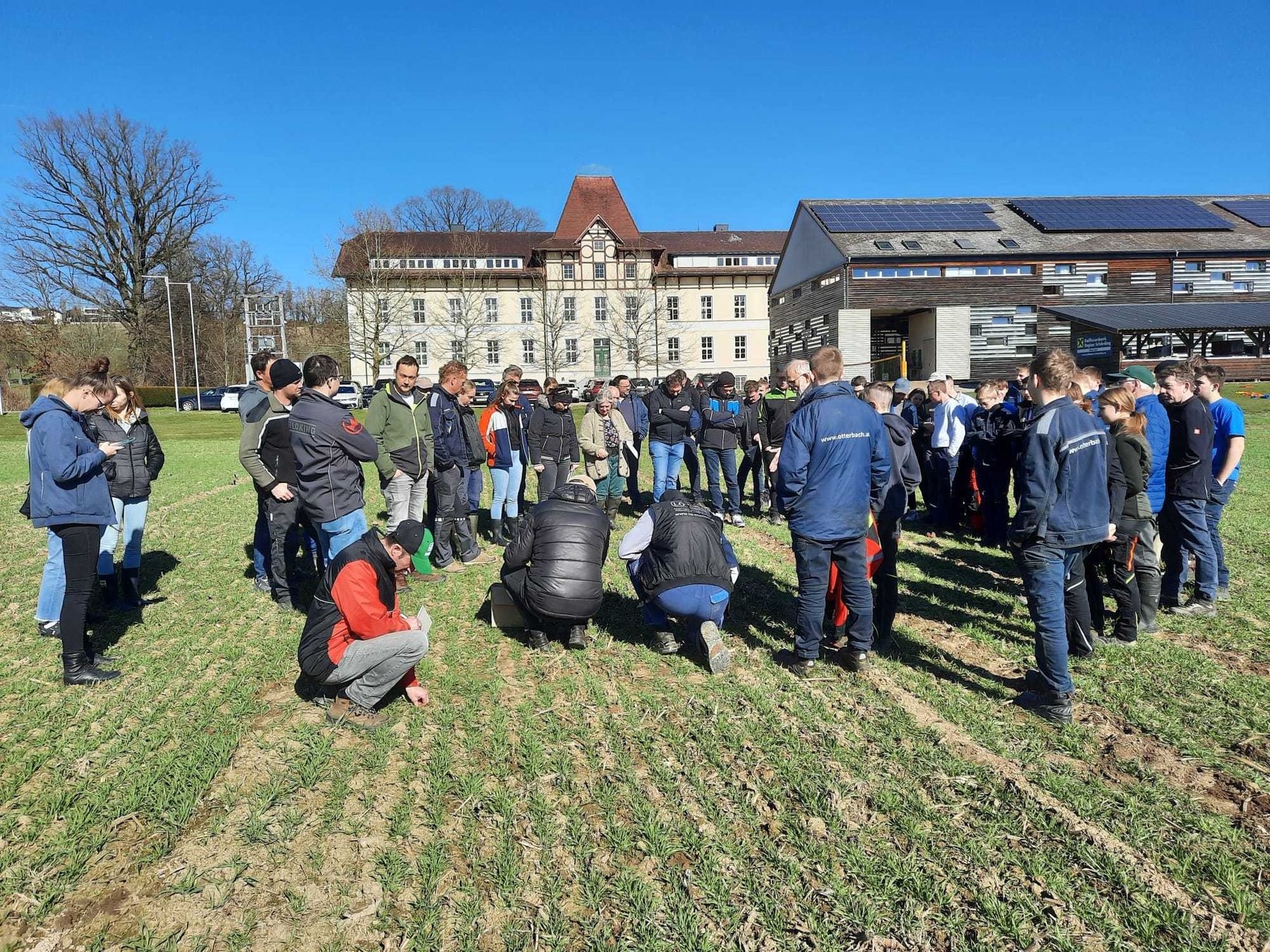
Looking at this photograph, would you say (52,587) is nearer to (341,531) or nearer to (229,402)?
(341,531)

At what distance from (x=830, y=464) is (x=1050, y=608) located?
141 centimetres

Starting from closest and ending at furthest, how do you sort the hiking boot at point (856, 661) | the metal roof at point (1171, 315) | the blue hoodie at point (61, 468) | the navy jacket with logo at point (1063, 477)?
the navy jacket with logo at point (1063, 477) → the blue hoodie at point (61, 468) → the hiking boot at point (856, 661) → the metal roof at point (1171, 315)

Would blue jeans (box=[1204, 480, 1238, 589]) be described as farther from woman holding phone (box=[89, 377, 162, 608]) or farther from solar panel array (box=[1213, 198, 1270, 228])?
solar panel array (box=[1213, 198, 1270, 228])

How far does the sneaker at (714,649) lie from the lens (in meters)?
4.70

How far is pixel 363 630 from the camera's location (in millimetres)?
3922

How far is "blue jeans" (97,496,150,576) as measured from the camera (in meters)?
5.98

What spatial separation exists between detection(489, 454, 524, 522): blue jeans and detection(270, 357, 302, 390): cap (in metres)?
2.88

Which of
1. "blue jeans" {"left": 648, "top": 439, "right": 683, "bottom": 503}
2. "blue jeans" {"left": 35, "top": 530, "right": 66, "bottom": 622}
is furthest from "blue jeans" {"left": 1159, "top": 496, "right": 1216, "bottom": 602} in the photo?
"blue jeans" {"left": 35, "top": 530, "right": 66, "bottom": 622}

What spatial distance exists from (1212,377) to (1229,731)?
120 inches

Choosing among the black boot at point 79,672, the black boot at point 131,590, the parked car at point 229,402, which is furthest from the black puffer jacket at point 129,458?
the parked car at point 229,402

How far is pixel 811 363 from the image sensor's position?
465 cm

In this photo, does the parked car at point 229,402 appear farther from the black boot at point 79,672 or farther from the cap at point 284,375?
the black boot at point 79,672

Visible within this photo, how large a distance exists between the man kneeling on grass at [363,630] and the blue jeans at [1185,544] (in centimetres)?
537

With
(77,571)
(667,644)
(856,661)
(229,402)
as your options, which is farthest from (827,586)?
(229,402)
